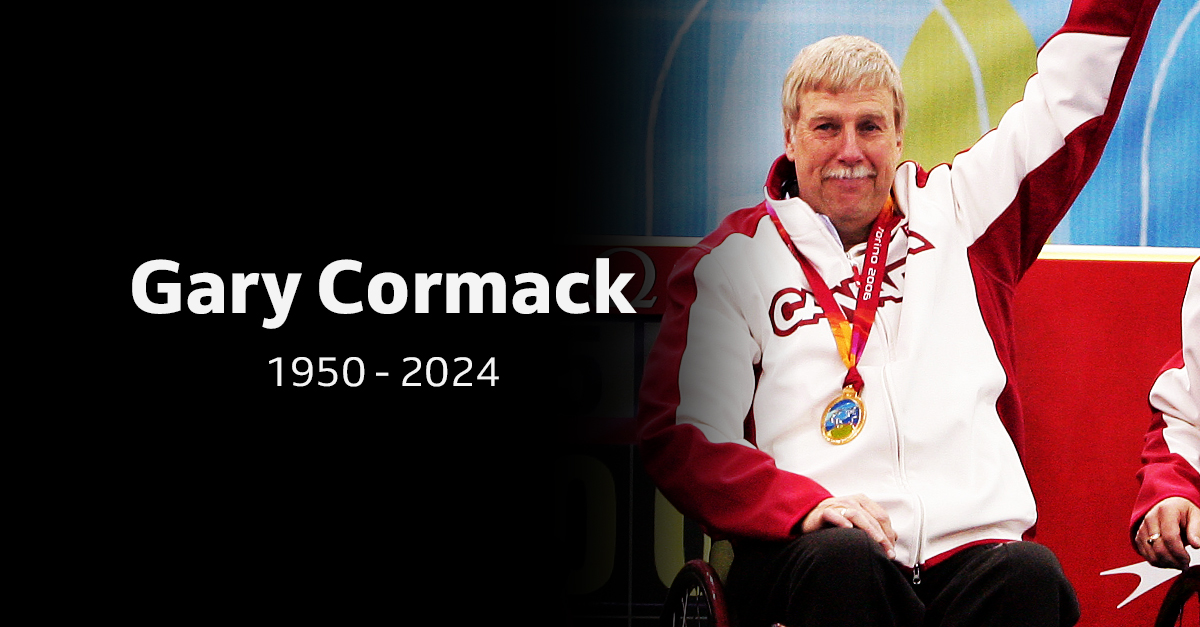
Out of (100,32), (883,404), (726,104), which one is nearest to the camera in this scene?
(100,32)

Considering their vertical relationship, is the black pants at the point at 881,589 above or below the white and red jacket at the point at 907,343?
below

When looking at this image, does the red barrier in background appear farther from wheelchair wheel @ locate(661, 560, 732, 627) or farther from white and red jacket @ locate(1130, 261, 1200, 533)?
wheelchair wheel @ locate(661, 560, 732, 627)

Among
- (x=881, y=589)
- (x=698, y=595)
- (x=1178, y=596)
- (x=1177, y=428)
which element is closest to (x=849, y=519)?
(x=881, y=589)

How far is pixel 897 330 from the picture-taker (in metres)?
1.65

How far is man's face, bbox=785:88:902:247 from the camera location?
5.43 feet

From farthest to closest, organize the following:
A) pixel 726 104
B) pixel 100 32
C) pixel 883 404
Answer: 1. pixel 726 104
2. pixel 883 404
3. pixel 100 32

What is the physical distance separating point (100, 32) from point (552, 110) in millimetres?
650

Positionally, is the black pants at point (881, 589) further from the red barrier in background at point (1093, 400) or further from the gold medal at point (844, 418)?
the red barrier in background at point (1093, 400)

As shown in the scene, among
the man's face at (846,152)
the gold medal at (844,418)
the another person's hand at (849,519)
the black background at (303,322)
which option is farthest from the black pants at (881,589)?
the man's face at (846,152)

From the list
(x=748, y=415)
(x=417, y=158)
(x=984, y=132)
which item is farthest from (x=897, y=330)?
(x=417, y=158)

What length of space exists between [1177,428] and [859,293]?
64cm

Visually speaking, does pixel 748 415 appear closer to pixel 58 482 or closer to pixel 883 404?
pixel 883 404

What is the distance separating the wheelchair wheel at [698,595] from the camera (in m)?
1.37

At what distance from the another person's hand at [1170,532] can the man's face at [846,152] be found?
68cm
